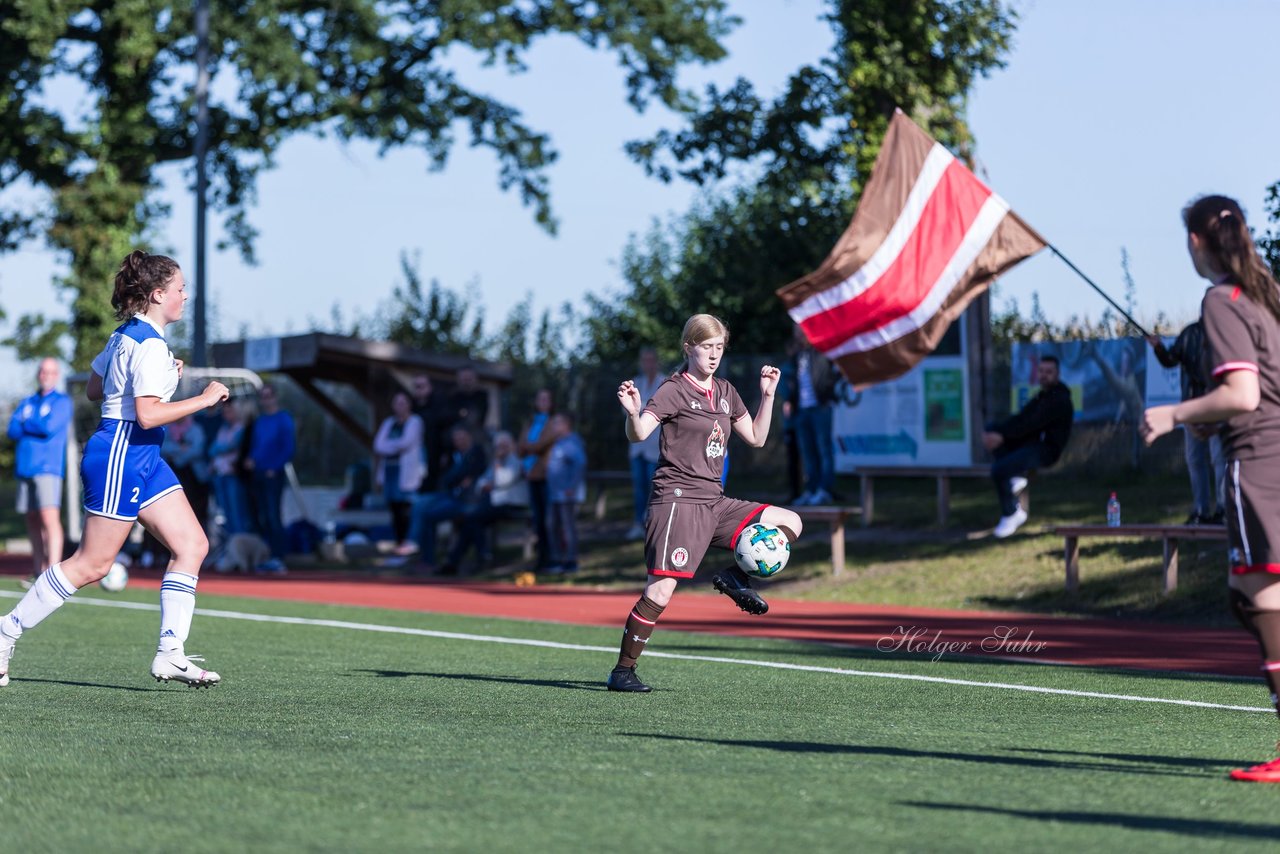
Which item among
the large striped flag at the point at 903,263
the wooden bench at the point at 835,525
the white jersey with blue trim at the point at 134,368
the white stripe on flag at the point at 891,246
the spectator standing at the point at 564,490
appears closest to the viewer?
the white jersey with blue trim at the point at 134,368

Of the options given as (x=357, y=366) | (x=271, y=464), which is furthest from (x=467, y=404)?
(x=357, y=366)

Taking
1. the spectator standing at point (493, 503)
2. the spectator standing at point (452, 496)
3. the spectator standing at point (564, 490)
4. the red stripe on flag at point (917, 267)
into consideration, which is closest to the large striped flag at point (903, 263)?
the red stripe on flag at point (917, 267)

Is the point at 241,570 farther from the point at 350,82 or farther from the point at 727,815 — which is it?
the point at 727,815

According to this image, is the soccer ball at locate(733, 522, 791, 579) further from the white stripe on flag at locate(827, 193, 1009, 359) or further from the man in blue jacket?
the man in blue jacket

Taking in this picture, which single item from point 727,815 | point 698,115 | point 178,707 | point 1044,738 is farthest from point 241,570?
point 727,815

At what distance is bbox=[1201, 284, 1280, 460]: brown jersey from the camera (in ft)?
18.5

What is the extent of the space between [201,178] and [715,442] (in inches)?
674

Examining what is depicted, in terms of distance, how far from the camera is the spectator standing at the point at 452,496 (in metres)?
19.9

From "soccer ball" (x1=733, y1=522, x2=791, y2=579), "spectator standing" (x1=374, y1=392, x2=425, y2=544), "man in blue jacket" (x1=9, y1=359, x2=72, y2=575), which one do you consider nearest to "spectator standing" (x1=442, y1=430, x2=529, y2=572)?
"spectator standing" (x1=374, y1=392, x2=425, y2=544)

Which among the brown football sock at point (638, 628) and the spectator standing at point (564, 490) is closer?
the brown football sock at point (638, 628)

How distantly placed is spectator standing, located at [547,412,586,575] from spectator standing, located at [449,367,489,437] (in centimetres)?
168

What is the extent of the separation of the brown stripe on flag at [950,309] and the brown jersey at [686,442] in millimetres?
5589

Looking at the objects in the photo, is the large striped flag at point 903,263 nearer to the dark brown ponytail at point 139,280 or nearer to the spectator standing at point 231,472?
the dark brown ponytail at point 139,280

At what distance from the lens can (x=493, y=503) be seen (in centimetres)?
2020
